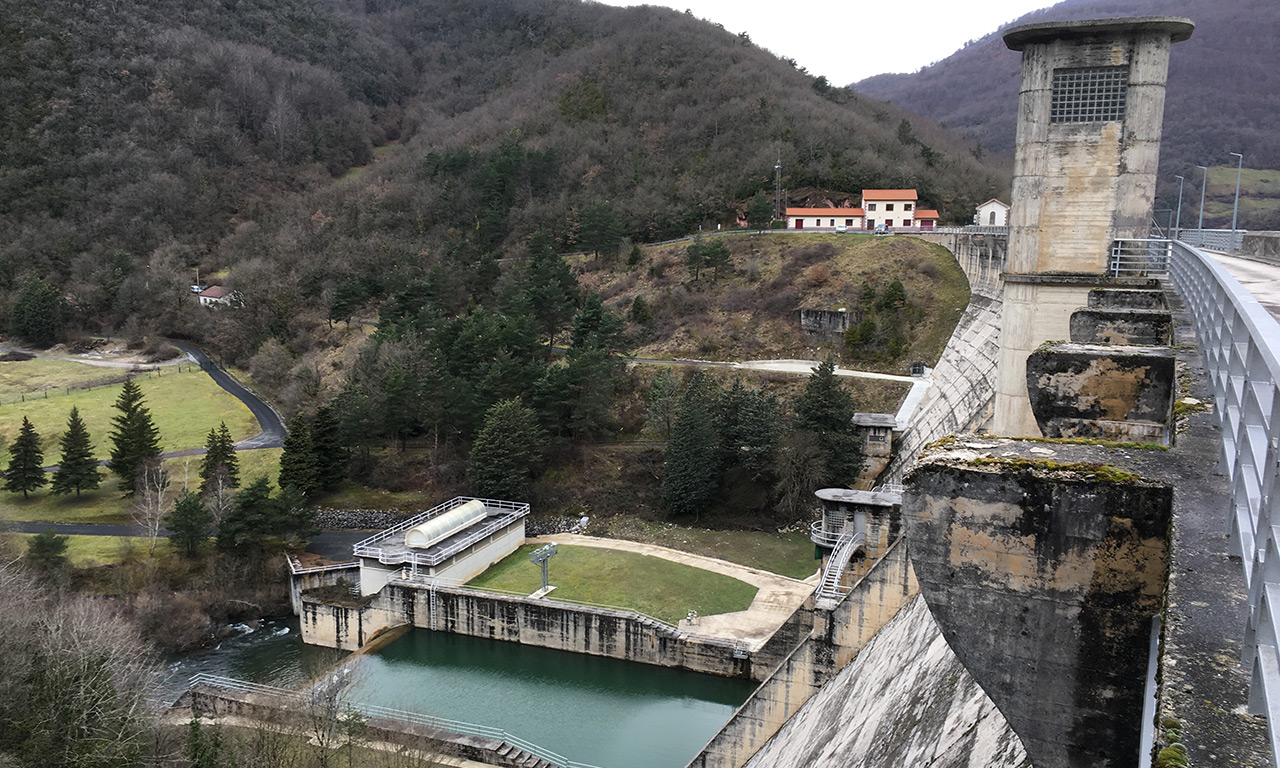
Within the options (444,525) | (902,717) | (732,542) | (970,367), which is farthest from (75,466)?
(970,367)

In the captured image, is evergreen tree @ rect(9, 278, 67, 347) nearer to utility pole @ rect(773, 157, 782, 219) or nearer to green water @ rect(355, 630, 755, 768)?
green water @ rect(355, 630, 755, 768)

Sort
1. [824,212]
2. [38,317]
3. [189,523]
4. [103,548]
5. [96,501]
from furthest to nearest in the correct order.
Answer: [38,317]
[824,212]
[96,501]
[103,548]
[189,523]

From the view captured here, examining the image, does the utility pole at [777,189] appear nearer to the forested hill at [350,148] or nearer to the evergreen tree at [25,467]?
the forested hill at [350,148]

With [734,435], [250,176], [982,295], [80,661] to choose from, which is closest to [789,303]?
[982,295]

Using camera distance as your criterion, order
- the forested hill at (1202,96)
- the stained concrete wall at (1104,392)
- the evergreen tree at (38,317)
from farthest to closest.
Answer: the forested hill at (1202,96) → the evergreen tree at (38,317) → the stained concrete wall at (1104,392)

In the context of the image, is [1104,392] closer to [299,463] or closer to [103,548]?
[299,463]

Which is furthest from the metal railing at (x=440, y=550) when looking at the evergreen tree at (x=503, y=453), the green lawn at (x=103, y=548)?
the green lawn at (x=103, y=548)

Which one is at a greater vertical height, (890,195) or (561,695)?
(890,195)
